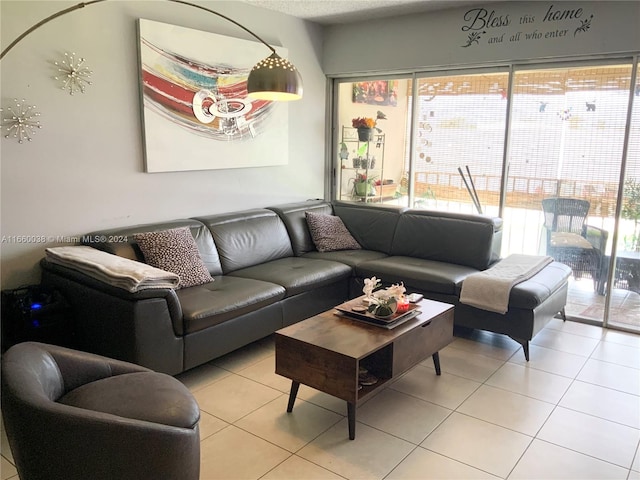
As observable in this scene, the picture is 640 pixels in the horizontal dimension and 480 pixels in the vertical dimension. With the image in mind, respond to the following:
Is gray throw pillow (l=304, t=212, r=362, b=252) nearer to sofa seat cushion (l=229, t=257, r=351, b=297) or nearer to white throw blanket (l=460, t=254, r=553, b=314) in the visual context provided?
sofa seat cushion (l=229, t=257, r=351, b=297)

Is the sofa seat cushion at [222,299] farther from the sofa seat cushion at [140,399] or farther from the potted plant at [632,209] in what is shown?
the potted plant at [632,209]

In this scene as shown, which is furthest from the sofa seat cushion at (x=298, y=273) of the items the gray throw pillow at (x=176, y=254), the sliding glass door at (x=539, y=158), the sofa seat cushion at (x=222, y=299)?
the sliding glass door at (x=539, y=158)

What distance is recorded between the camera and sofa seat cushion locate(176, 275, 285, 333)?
10.2ft

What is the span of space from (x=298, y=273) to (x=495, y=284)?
1426 mm

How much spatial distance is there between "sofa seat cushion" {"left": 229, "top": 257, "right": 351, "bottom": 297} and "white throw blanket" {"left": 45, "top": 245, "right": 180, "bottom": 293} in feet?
3.08

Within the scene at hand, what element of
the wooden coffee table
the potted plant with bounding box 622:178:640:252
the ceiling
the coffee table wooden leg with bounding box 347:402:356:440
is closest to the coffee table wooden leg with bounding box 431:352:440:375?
the wooden coffee table

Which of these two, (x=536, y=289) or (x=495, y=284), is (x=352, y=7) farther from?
(x=536, y=289)

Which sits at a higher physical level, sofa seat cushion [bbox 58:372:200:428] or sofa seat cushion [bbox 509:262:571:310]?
sofa seat cushion [bbox 509:262:571:310]

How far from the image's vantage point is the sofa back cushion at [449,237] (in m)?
4.31

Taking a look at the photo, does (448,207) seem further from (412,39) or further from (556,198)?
(412,39)

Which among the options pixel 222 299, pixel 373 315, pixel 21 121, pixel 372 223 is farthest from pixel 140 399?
pixel 372 223

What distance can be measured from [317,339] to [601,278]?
111 inches

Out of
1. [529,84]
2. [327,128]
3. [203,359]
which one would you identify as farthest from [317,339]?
[327,128]

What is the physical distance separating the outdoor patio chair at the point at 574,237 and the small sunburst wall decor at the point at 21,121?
3.90 metres
